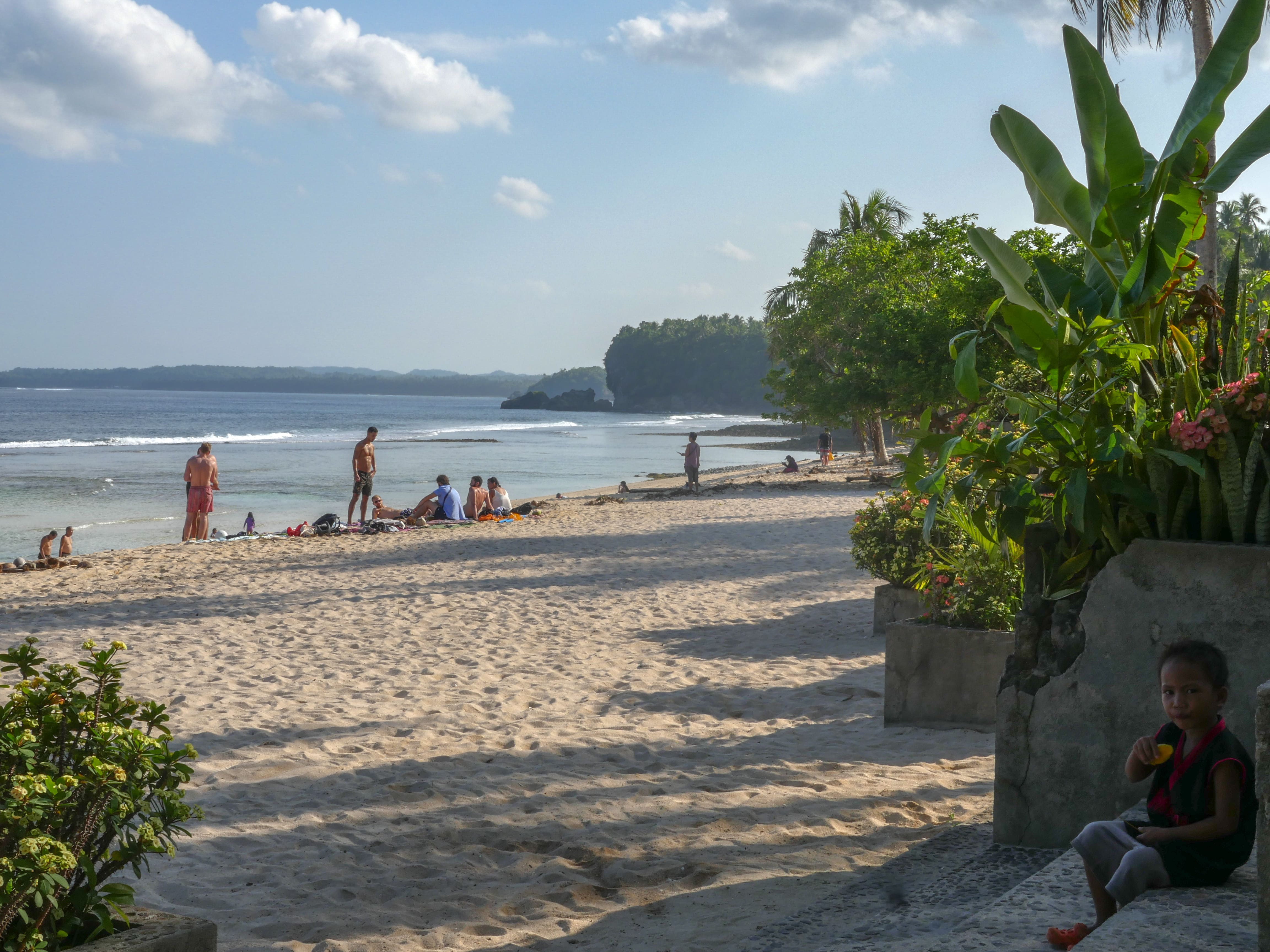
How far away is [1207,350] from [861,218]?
123 ft

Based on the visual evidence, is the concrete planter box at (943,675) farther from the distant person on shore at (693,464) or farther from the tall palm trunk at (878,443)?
the tall palm trunk at (878,443)

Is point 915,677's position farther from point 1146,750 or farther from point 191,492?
point 191,492

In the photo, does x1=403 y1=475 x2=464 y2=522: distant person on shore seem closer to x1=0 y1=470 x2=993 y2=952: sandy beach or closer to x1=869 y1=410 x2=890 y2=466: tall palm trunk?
x1=0 y1=470 x2=993 y2=952: sandy beach

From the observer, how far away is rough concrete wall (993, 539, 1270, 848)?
10.0 feet

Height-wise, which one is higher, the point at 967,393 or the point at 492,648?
the point at 967,393

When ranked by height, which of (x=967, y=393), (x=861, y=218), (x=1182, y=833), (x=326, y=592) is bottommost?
(x=326, y=592)

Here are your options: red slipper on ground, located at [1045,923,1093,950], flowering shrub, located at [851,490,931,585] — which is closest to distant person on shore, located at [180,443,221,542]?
flowering shrub, located at [851,490,931,585]

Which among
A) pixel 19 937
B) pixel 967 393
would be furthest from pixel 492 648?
pixel 19 937

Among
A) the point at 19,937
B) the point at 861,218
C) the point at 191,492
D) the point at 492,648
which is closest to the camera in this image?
the point at 19,937

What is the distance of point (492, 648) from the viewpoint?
7.97m

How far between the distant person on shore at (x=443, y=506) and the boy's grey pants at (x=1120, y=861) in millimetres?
16087

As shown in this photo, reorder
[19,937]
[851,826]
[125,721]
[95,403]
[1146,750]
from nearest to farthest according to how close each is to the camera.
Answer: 1. [19,937]
2. [125,721]
3. [1146,750]
4. [851,826]
5. [95,403]

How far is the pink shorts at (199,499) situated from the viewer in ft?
56.0

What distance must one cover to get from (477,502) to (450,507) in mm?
569
